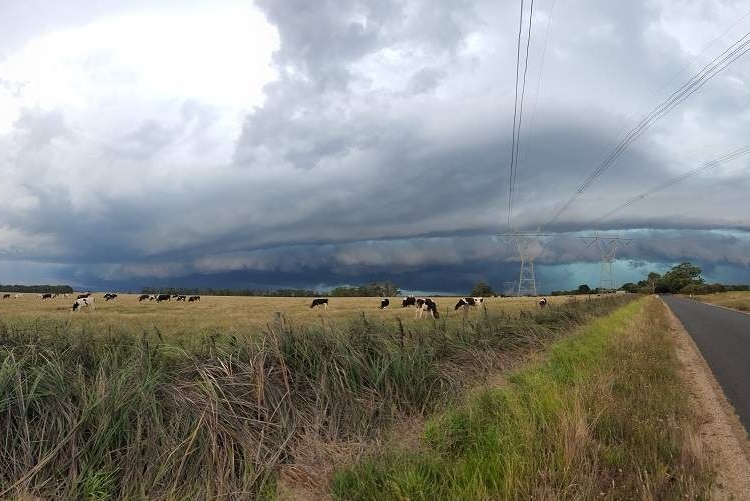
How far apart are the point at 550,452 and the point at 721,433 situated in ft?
14.5

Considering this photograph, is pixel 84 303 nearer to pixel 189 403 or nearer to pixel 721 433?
pixel 189 403

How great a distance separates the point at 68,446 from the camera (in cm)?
620

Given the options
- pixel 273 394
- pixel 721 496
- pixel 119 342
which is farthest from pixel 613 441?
pixel 119 342

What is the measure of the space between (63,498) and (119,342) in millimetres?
4685

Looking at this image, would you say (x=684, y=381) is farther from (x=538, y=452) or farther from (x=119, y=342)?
(x=119, y=342)

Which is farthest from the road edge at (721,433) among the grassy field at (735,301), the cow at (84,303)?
the cow at (84,303)

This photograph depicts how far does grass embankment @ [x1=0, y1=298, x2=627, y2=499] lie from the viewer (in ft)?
19.8

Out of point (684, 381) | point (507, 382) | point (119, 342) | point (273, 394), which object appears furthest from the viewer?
point (684, 381)

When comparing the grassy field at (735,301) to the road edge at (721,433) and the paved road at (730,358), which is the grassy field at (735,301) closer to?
the paved road at (730,358)

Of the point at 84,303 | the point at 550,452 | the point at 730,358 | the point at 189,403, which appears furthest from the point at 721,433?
the point at 84,303

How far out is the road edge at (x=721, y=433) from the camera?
612 cm

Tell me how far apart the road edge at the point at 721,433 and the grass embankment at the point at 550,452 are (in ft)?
1.11

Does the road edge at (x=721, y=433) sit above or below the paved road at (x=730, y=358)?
above

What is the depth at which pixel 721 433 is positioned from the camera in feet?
27.0
